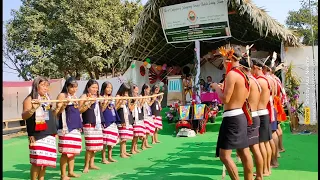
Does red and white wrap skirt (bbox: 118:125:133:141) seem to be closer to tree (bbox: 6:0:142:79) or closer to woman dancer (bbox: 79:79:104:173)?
woman dancer (bbox: 79:79:104:173)

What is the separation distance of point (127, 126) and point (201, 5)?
4.73 m

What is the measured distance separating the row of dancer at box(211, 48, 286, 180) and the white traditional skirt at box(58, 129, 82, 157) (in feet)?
6.00

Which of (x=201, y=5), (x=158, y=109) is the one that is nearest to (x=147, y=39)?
(x=201, y=5)

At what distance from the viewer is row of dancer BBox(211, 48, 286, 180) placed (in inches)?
122

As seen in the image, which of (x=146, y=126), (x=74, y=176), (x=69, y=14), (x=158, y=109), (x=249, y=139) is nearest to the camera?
(x=249, y=139)

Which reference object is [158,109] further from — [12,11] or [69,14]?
[12,11]

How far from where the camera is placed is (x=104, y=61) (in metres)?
14.8

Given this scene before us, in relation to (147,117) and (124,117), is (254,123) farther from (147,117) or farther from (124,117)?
(147,117)

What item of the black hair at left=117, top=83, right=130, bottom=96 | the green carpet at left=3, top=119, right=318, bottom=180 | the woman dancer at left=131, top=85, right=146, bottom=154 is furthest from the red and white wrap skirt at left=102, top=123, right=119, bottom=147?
the woman dancer at left=131, top=85, right=146, bottom=154

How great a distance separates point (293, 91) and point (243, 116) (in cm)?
538

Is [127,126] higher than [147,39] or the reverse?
the reverse

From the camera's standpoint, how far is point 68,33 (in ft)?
46.0

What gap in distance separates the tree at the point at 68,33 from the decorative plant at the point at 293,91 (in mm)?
7698

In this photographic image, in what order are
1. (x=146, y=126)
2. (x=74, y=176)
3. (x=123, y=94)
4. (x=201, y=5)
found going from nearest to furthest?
(x=74, y=176)
(x=123, y=94)
(x=146, y=126)
(x=201, y=5)
